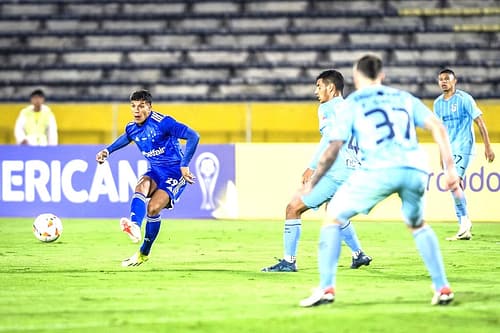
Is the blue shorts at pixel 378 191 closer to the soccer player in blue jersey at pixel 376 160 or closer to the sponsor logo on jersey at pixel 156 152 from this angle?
the soccer player in blue jersey at pixel 376 160

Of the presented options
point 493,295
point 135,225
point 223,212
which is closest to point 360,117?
point 493,295

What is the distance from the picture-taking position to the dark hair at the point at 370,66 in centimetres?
748

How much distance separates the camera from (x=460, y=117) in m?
14.6

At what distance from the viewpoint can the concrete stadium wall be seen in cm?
2011

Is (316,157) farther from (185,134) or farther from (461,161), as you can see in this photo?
(461,161)

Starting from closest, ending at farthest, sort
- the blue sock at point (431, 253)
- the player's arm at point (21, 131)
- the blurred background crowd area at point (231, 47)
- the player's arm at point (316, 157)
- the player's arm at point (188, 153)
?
the blue sock at point (431, 253) → the player's arm at point (316, 157) → the player's arm at point (188, 153) → the player's arm at point (21, 131) → the blurred background crowd area at point (231, 47)

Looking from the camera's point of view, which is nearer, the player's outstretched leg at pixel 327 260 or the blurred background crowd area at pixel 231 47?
the player's outstretched leg at pixel 327 260

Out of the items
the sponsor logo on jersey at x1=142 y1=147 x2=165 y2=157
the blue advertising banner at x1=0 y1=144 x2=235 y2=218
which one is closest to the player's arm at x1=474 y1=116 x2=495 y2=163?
the blue advertising banner at x1=0 y1=144 x2=235 y2=218

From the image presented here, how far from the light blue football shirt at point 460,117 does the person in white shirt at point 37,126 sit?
8.13m

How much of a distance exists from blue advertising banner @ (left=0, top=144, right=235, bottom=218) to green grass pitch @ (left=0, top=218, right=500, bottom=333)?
2870 mm

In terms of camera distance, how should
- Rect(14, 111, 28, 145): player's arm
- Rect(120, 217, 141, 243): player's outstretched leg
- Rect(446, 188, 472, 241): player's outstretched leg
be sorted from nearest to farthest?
Rect(120, 217, 141, 243): player's outstretched leg → Rect(446, 188, 472, 241): player's outstretched leg → Rect(14, 111, 28, 145): player's arm

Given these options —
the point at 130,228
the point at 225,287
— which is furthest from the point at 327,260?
the point at 130,228

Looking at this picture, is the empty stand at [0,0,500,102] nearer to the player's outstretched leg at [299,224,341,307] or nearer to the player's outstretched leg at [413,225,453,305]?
the player's outstretched leg at [413,225,453,305]

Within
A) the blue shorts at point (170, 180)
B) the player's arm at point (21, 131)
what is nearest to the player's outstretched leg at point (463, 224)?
the blue shorts at point (170, 180)
